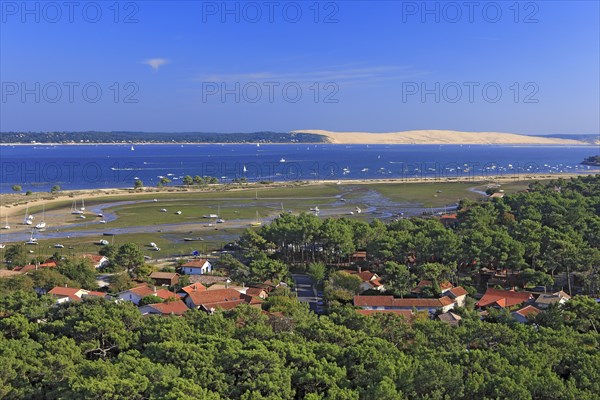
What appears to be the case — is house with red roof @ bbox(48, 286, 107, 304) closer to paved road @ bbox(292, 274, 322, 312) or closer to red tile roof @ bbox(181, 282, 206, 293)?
red tile roof @ bbox(181, 282, 206, 293)

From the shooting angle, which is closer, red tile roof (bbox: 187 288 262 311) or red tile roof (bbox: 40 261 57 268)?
red tile roof (bbox: 187 288 262 311)

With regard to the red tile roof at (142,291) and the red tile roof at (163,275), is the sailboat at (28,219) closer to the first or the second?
the red tile roof at (163,275)

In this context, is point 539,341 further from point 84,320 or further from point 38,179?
point 38,179

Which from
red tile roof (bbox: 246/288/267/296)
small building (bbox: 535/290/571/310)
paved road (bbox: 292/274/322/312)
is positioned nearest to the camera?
small building (bbox: 535/290/571/310)

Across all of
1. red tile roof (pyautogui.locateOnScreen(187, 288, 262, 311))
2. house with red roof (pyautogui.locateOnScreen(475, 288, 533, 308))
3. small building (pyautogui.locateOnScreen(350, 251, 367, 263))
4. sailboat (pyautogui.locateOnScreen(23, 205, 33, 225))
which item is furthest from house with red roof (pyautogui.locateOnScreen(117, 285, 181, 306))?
sailboat (pyautogui.locateOnScreen(23, 205, 33, 225))

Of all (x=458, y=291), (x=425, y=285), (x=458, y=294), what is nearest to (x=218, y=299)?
(x=425, y=285)

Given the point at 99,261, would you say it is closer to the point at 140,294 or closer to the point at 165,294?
the point at 165,294

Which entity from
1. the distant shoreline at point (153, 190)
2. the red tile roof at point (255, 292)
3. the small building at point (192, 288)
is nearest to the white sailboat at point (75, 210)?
the distant shoreline at point (153, 190)
